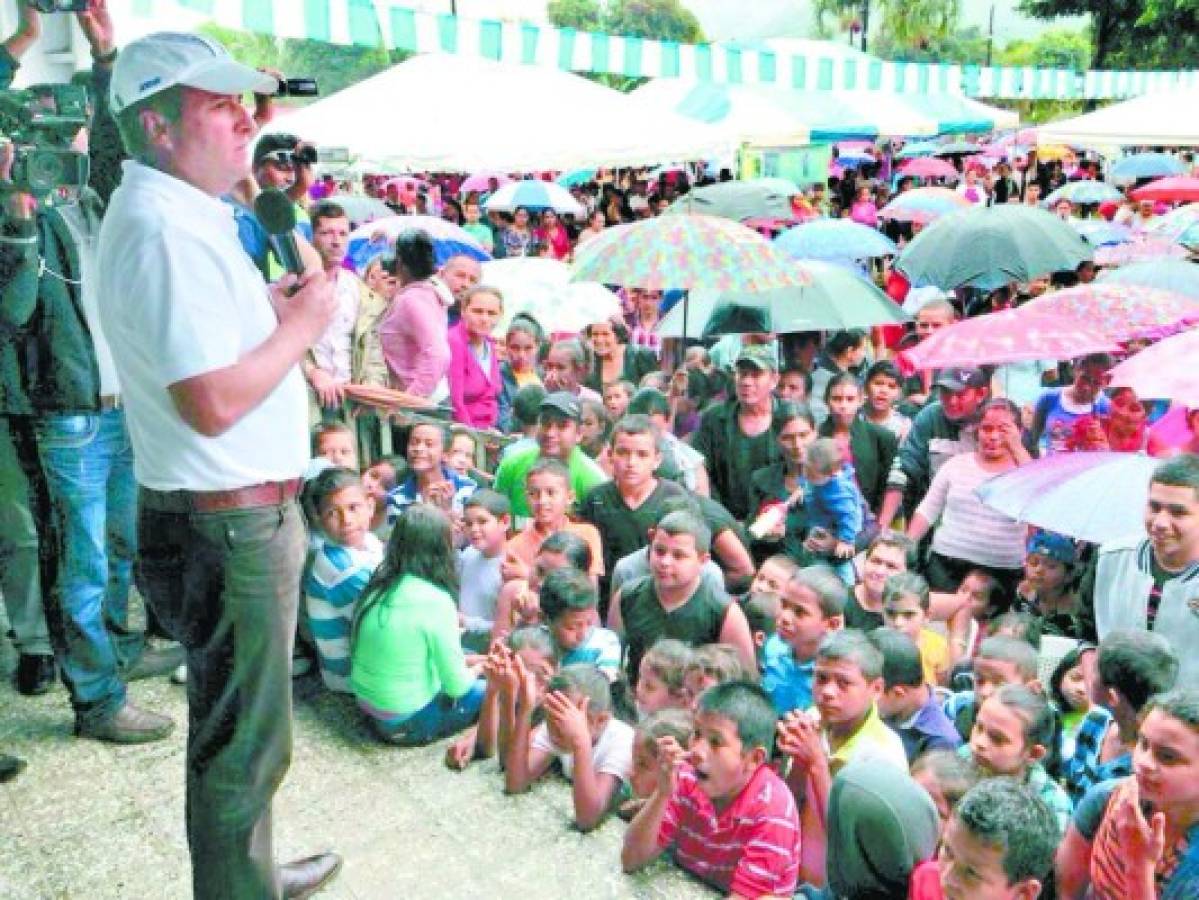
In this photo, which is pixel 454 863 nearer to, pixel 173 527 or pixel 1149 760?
pixel 173 527

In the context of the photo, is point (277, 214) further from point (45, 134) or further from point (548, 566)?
point (548, 566)

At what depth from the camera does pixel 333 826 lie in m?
3.27

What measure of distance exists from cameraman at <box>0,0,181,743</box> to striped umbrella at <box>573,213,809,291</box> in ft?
9.80

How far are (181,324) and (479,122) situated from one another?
343 inches

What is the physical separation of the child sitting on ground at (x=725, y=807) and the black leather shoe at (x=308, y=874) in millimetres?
744

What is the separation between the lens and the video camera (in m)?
3.19

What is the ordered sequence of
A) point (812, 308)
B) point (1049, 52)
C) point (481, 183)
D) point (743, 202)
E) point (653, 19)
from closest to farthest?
point (812, 308) → point (743, 202) → point (481, 183) → point (1049, 52) → point (653, 19)

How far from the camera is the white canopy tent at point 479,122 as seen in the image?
10.2 metres

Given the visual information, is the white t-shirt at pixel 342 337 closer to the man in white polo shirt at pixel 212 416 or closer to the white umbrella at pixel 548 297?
the white umbrella at pixel 548 297

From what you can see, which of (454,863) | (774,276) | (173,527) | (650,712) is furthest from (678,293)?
(173,527)

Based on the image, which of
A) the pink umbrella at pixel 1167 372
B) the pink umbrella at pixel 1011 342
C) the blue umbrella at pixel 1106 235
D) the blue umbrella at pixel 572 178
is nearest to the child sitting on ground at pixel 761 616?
the pink umbrella at pixel 1167 372

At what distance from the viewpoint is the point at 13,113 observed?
3367 millimetres

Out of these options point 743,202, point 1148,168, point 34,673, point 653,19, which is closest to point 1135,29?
point 1148,168

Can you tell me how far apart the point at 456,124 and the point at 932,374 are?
5.10m
